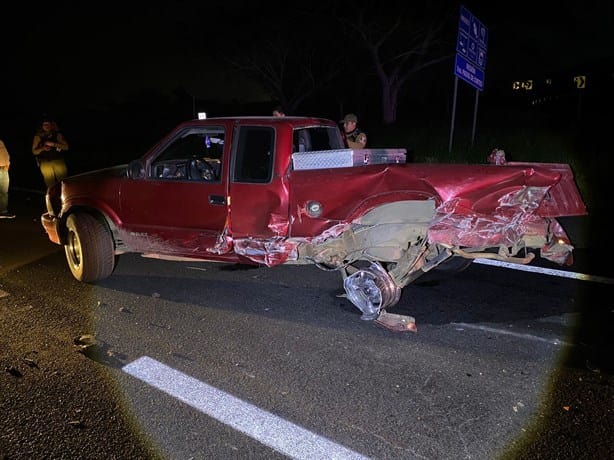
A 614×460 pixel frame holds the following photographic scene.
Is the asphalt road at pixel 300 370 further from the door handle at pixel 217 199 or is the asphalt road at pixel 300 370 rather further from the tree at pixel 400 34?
the tree at pixel 400 34

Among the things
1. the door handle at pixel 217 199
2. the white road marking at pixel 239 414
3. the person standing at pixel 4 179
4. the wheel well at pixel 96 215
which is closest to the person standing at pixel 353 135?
the door handle at pixel 217 199

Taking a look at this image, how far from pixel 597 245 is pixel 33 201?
10488 mm

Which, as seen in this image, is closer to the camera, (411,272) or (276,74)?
(411,272)

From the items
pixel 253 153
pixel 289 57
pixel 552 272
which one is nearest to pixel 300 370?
pixel 253 153

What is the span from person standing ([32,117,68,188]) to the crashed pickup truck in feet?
15.9

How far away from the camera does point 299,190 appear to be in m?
4.29

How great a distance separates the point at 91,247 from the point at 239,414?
9.58 feet

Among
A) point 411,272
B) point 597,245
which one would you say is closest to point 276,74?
point 597,245

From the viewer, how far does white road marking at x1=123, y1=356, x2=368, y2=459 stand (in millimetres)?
2674

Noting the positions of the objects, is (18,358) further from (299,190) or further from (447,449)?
(447,449)

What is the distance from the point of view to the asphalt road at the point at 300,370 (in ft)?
9.02

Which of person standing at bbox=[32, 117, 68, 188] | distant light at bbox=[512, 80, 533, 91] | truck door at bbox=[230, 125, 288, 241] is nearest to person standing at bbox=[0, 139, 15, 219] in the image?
person standing at bbox=[32, 117, 68, 188]

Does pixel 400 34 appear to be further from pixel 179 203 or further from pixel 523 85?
pixel 523 85

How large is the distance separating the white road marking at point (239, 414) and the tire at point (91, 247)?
187cm
